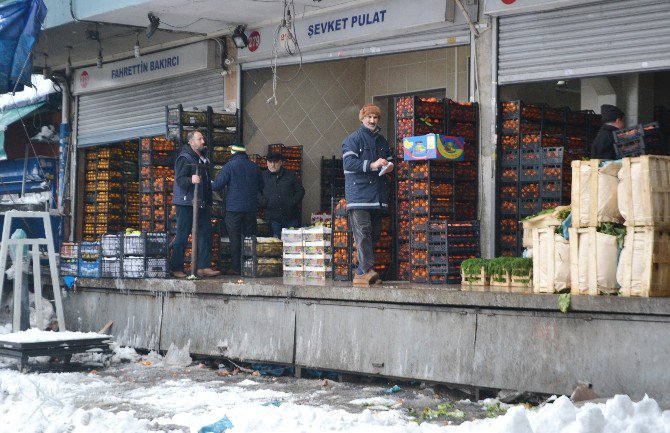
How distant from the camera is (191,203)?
15680 mm

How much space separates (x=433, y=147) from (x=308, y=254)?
2.87 m

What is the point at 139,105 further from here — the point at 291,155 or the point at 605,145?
the point at 605,145

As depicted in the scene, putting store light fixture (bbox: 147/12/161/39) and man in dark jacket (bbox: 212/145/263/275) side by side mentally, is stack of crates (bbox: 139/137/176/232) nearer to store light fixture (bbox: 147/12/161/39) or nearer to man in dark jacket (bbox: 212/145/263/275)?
man in dark jacket (bbox: 212/145/263/275)

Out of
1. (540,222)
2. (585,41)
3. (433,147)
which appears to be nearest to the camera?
(540,222)

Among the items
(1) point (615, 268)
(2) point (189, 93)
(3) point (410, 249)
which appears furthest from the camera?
(2) point (189, 93)

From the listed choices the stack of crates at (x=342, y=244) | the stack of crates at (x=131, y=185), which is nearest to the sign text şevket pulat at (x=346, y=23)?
the stack of crates at (x=342, y=244)

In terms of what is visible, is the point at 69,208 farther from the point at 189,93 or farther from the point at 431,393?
the point at 431,393

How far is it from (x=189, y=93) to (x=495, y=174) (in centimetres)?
736

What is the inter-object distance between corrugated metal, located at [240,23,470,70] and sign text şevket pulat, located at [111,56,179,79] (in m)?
2.63

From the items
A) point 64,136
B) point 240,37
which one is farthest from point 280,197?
point 64,136

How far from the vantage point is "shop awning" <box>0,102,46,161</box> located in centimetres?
2280

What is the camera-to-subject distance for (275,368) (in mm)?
13094

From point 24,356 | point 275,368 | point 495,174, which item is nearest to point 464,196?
point 495,174

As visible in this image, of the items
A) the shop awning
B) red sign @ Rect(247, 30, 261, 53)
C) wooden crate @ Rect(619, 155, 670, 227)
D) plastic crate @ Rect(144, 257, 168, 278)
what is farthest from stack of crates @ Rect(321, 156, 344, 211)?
wooden crate @ Rect(619, 155, 670, 227)
